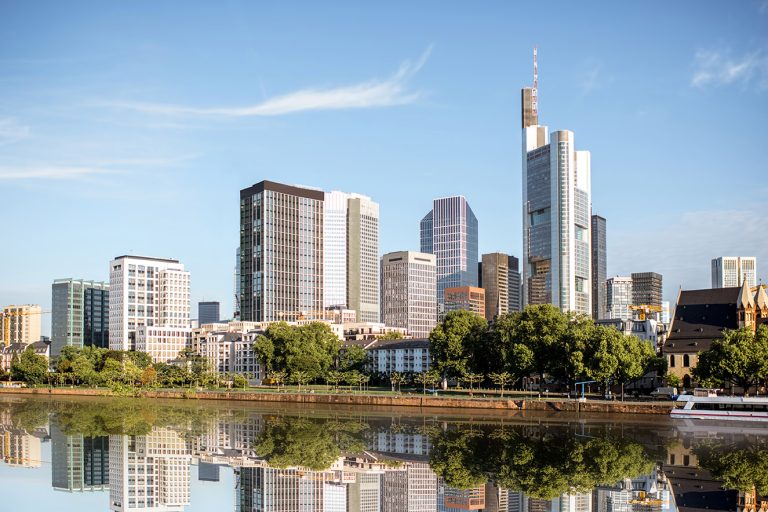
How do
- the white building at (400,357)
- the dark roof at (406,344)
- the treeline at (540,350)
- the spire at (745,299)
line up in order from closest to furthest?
the treeline at (540,350) < the spire at (745,299) < the white building at (400,357) < the dark roof at (406,344)

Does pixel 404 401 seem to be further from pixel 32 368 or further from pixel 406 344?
pixel 32 368

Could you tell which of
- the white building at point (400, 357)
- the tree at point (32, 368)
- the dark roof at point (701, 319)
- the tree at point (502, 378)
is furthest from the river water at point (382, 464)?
the tree at point (32, 368)

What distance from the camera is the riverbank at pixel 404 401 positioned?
357 ft

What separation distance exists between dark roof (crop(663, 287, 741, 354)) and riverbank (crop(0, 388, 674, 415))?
81.0 feet

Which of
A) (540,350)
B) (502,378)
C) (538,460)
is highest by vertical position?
(540,350)

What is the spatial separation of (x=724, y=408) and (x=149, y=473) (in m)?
66.4

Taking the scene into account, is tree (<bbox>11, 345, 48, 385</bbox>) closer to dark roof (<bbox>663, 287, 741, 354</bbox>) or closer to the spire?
dark roof (<bbox>663, 287, 741, 354</bbox>)

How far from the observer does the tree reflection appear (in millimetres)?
56281

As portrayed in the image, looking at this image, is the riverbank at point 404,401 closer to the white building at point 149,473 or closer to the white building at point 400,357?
the white building at point 400,357

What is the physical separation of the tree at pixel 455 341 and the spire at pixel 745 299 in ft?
134

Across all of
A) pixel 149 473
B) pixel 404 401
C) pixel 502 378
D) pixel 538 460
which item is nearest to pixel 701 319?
pixel 502 378

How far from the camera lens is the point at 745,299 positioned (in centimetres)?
12644

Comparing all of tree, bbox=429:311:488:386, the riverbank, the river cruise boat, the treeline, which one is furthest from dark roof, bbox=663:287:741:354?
tree, bbox=429:311:488:386

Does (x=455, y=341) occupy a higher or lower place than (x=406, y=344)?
higher
